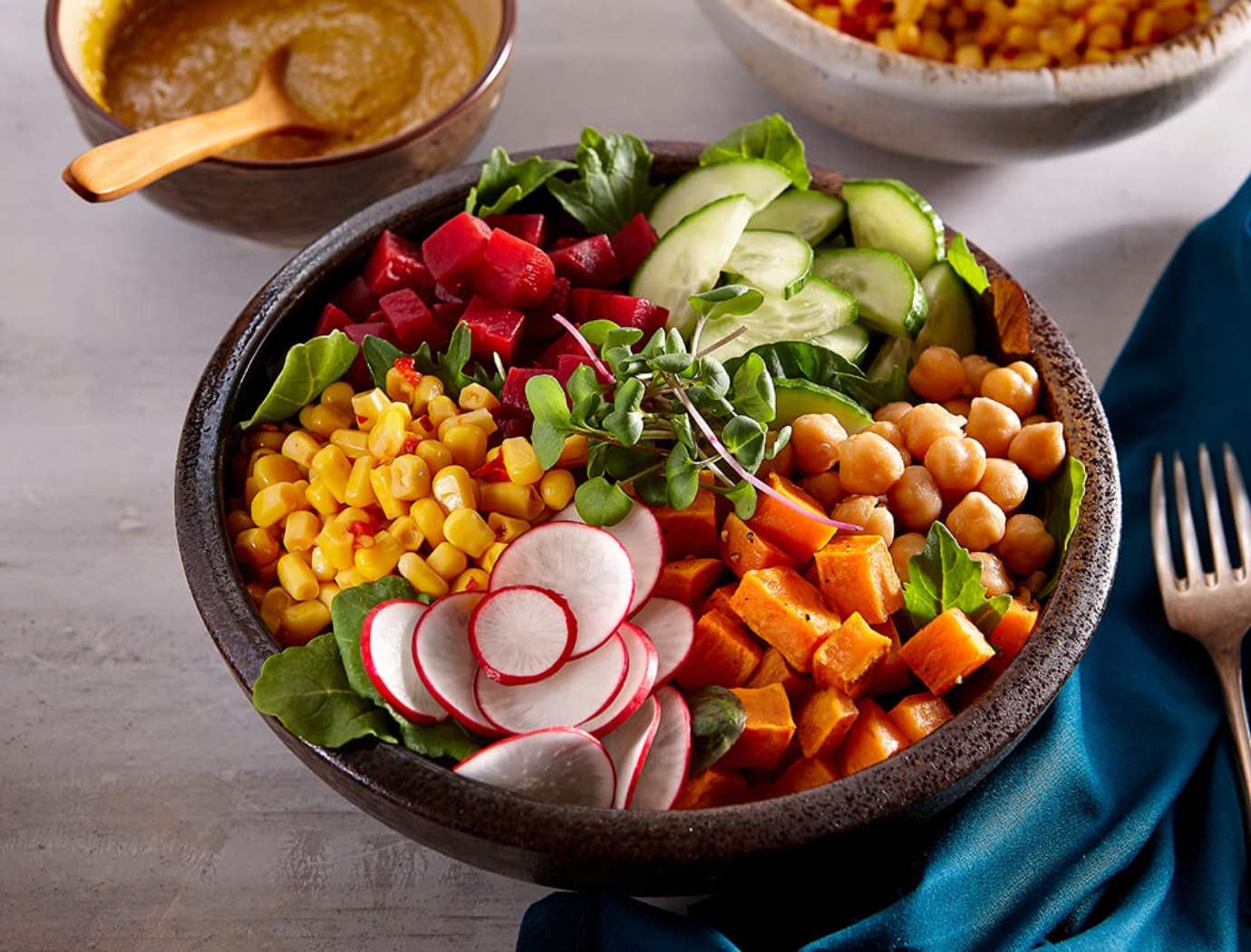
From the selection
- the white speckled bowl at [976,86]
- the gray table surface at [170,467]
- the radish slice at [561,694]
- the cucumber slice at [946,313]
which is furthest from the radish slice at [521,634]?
the white speckled bowl at [976,86]

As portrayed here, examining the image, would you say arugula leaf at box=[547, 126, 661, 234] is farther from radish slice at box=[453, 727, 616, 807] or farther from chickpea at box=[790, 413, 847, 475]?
radish slice at box=[453, 727, 616, 807]

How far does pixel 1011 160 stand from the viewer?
2629mm

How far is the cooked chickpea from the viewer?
1830 millimetres

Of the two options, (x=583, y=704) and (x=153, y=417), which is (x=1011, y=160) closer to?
(x=583, y=704)

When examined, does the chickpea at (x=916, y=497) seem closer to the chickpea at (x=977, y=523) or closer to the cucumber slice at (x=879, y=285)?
the chickpea at (x=977, y=523)

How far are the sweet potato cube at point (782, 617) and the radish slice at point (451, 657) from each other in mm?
371

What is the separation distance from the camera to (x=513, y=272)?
1974 mm

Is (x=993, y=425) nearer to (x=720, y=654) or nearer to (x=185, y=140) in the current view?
(x=720, y=654)

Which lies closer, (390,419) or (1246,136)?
(390,419)

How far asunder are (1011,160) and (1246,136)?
0.84 metres

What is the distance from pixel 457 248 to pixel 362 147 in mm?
519

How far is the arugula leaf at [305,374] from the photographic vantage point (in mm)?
1897

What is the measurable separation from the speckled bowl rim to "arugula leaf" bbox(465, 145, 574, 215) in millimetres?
234

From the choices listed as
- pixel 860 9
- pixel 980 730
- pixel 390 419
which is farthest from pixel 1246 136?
pixel 390 419
